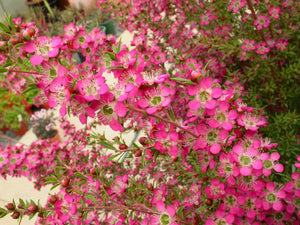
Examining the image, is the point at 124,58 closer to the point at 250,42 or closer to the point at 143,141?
the point at 143,141

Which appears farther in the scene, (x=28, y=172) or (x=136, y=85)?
(x=28, y=172)

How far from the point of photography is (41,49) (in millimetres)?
782

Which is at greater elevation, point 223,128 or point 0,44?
point 0,44

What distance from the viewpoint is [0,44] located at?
83 centimetres

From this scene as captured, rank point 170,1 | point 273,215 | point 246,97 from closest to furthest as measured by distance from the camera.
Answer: point 273,215, point 246,97, point 170,1

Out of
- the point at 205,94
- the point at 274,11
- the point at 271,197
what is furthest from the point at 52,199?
the point at 274,11

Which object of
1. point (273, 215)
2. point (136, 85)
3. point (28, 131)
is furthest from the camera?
point (28, 131)

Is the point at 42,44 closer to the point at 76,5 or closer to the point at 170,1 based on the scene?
the point at 170,1

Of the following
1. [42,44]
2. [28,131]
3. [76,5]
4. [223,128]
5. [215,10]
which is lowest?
[28,131]

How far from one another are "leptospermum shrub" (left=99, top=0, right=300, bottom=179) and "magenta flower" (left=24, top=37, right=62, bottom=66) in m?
0.74

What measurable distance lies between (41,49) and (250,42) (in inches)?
59.1

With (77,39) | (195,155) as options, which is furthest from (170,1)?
(195,155)

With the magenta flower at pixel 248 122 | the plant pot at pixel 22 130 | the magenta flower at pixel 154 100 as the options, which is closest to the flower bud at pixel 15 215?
the magenta flower at pixel 154 100

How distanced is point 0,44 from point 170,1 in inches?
70.1
